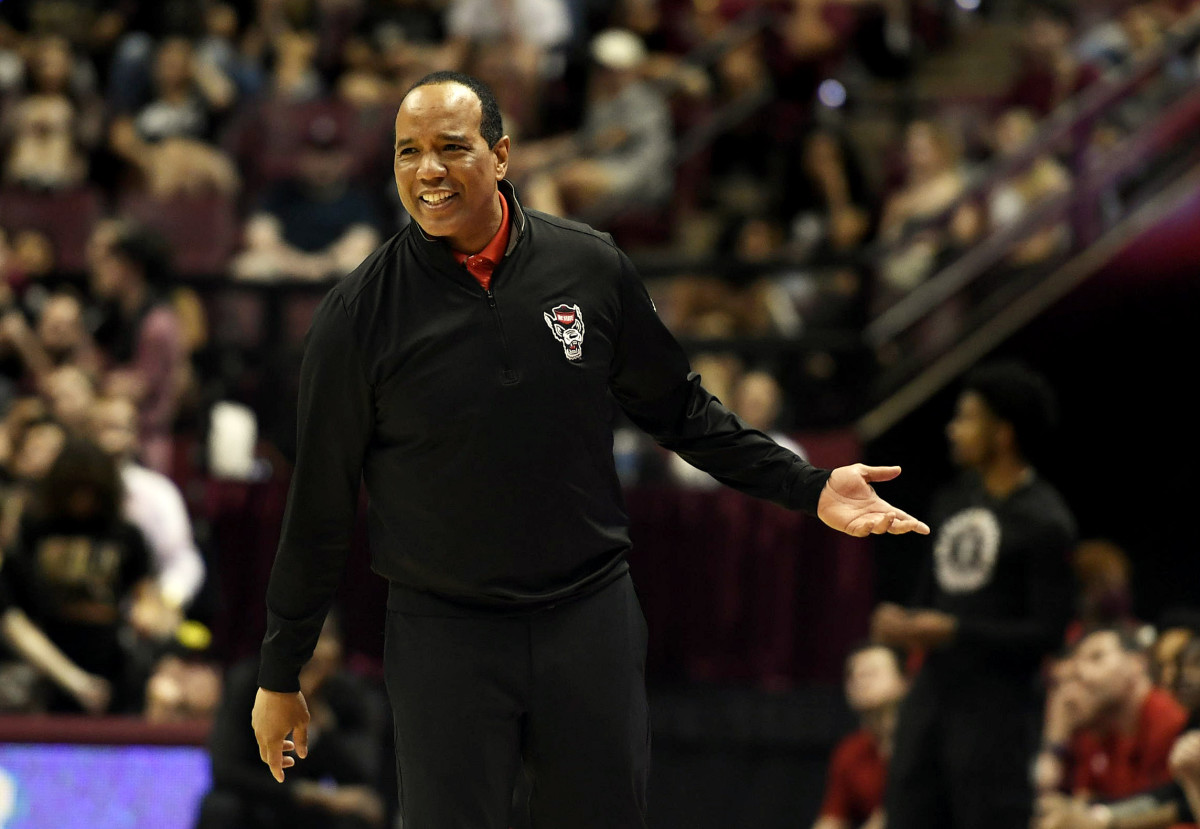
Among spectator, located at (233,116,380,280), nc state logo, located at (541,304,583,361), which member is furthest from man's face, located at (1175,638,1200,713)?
spectator, located at (233,116,380,280)

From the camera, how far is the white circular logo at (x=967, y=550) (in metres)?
5.35

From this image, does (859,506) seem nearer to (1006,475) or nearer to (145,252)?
(1006,475)

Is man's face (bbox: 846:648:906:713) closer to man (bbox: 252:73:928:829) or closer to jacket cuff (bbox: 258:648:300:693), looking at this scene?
man (bbox: 252:73:928:829)

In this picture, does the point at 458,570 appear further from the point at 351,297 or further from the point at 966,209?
the point at 966,209

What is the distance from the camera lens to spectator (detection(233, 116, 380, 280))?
388 inches

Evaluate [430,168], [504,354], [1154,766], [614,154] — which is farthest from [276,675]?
[614,154]

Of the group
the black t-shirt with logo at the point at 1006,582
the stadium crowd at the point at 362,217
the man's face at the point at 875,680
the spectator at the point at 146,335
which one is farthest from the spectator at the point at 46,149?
the black t-shirt with logo at the point at 1006,582

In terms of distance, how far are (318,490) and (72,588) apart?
3.86 meters

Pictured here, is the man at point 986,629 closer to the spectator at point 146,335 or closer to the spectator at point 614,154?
the spectator at point 146,335

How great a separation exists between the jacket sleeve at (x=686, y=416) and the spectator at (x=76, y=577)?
12.4 ft

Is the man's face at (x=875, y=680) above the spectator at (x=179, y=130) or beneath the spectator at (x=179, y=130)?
beneath

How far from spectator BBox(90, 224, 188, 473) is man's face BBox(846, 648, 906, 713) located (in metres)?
3.49

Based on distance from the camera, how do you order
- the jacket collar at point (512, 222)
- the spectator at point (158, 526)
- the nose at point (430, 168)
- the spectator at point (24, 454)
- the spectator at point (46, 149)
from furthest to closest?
the spectator at point (46, 149) < the spectator at point (24, 454) < the spectator at point (158, 526) < the jacket collar at point (512, 222) < the nose at point (430, 168)

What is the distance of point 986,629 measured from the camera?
5.21 meters
